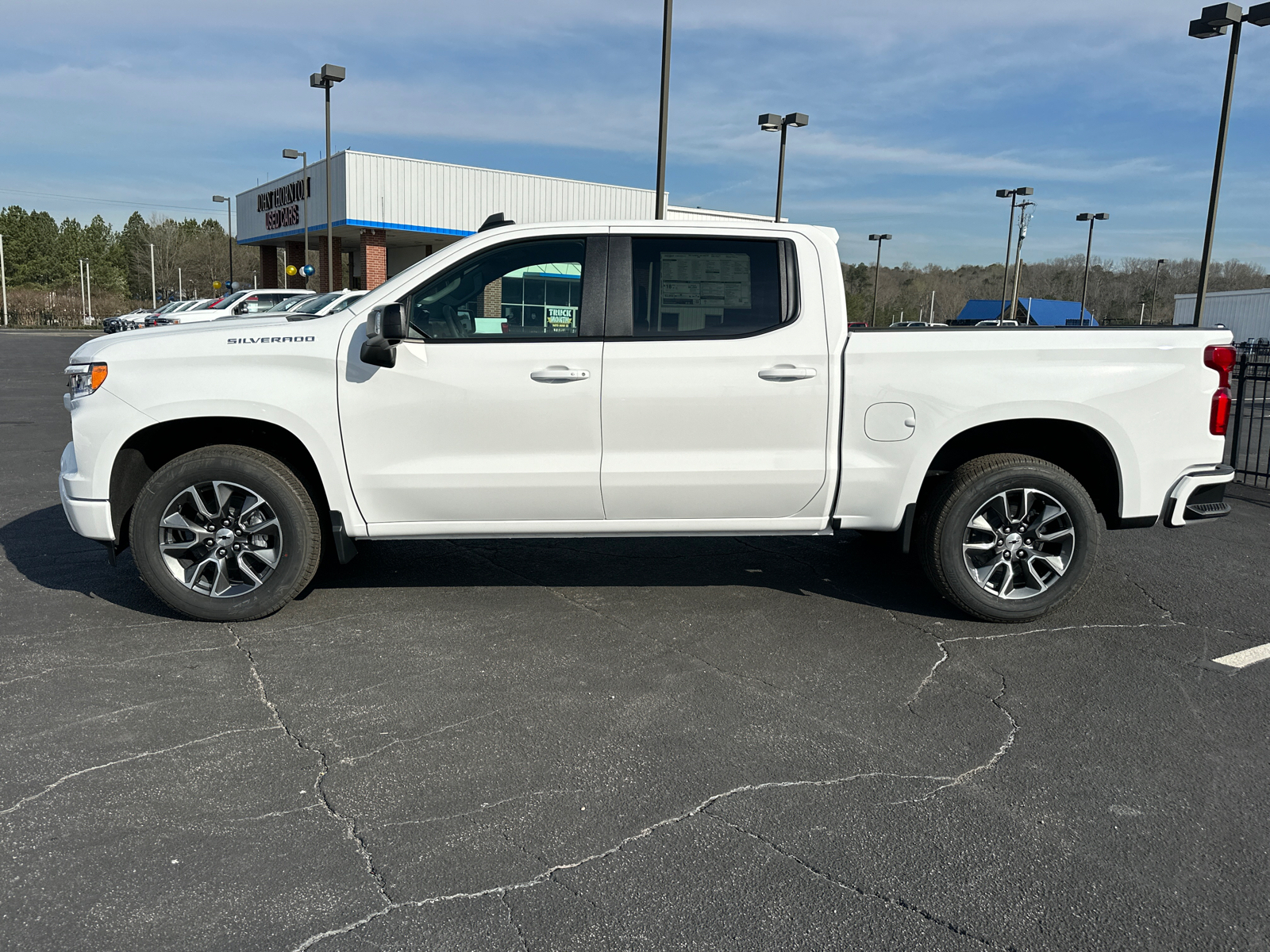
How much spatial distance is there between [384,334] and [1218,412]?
4.24 meters

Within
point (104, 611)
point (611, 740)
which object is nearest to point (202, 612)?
point (104, 611)

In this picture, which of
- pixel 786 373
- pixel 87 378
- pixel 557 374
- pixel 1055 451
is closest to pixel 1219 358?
pixel 1055 451

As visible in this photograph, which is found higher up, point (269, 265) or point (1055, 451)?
point (269, 265)

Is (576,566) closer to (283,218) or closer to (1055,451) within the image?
(1055,451)

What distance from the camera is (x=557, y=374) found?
4.79 metres

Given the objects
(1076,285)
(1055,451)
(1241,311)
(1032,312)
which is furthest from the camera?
(1076,285)

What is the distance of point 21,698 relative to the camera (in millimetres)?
4016

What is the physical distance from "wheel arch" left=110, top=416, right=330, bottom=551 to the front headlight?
30cm

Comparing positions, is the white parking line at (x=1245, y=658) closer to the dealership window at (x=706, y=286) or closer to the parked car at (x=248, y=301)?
the dealership window at (x=706, y=286)

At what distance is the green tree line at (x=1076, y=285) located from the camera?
329 feet

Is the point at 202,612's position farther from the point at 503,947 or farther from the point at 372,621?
the point at 503,947

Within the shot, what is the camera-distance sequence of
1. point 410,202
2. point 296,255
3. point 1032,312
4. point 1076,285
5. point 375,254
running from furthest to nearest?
point 1076,285
point 1032,312
point 296,255
point 375,254
point 410,202

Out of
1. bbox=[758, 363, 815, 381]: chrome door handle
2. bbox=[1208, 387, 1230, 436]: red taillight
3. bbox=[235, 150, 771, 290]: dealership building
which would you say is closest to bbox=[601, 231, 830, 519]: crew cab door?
bbox=[758, 363, 815, 381]: chrome door handle

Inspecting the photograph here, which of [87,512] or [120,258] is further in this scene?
[120,258]
